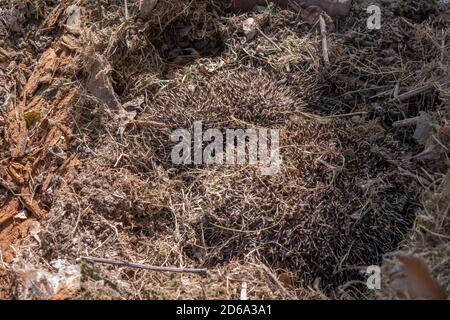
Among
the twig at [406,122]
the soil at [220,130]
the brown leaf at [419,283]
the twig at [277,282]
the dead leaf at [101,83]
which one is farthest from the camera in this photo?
the dead leaf at [101,83]

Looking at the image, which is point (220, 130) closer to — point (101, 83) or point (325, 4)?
point (101, 83)

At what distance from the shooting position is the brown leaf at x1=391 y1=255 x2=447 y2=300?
1.99 metres

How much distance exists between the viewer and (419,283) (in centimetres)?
199

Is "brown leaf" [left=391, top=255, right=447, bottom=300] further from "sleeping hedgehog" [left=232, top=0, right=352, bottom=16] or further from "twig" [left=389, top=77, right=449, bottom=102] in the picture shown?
"sleeping hedgehog" [left=232, top=0, right=352, bottom=16]

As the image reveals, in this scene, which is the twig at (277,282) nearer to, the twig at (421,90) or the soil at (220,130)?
the soil at (220,130)

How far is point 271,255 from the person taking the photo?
8.16 feet

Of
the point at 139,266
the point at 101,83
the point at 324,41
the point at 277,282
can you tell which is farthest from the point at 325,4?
the point at 139,266

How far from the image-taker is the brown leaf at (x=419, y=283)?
6.51 ft

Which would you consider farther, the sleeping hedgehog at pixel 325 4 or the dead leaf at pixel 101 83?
the sleeping hedgehog at pixel 325 4

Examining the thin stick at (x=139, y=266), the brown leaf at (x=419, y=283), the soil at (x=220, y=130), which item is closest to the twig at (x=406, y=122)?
the soil at (x=220, y=130)

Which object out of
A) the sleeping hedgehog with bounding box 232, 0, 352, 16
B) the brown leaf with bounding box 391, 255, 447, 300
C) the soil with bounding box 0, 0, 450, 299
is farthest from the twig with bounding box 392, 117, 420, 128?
the brown leaf with bounding box 391, 255, 447, 300

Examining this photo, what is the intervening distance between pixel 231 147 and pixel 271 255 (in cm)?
53

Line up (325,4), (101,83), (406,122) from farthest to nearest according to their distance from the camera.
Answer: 1. (325,4)
2. (101,83)
3. (406,122)
